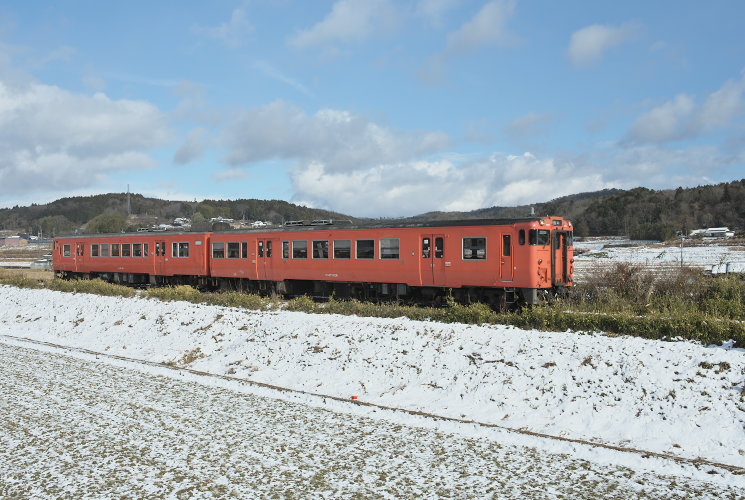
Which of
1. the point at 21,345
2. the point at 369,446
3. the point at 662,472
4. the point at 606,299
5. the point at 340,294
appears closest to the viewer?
the point at 662,472

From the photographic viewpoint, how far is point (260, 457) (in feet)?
26.2

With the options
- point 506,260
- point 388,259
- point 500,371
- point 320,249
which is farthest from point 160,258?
point 500,371

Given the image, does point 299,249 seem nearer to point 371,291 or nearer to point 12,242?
point 371,291

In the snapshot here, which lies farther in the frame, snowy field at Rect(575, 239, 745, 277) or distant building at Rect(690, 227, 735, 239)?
distant building at Rect(690, 227, 735, 239)

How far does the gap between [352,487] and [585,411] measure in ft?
14.7

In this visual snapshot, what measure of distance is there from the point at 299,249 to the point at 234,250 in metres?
4.48

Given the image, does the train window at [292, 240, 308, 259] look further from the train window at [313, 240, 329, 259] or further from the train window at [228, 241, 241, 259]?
the train window at [228, 241, 241, 259]

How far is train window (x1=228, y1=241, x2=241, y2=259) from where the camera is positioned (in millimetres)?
25266

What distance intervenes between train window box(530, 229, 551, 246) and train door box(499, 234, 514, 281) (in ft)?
1.97

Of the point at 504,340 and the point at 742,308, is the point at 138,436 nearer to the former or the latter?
the point at 504,340

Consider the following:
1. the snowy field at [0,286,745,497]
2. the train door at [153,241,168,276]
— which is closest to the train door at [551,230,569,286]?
the snowy field at [0,286,745,497]

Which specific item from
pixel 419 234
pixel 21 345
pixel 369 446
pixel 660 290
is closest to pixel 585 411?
pixel 369 446

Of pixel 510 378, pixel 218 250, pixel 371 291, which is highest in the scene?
pixel 218 250

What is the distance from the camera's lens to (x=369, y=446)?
843cm
